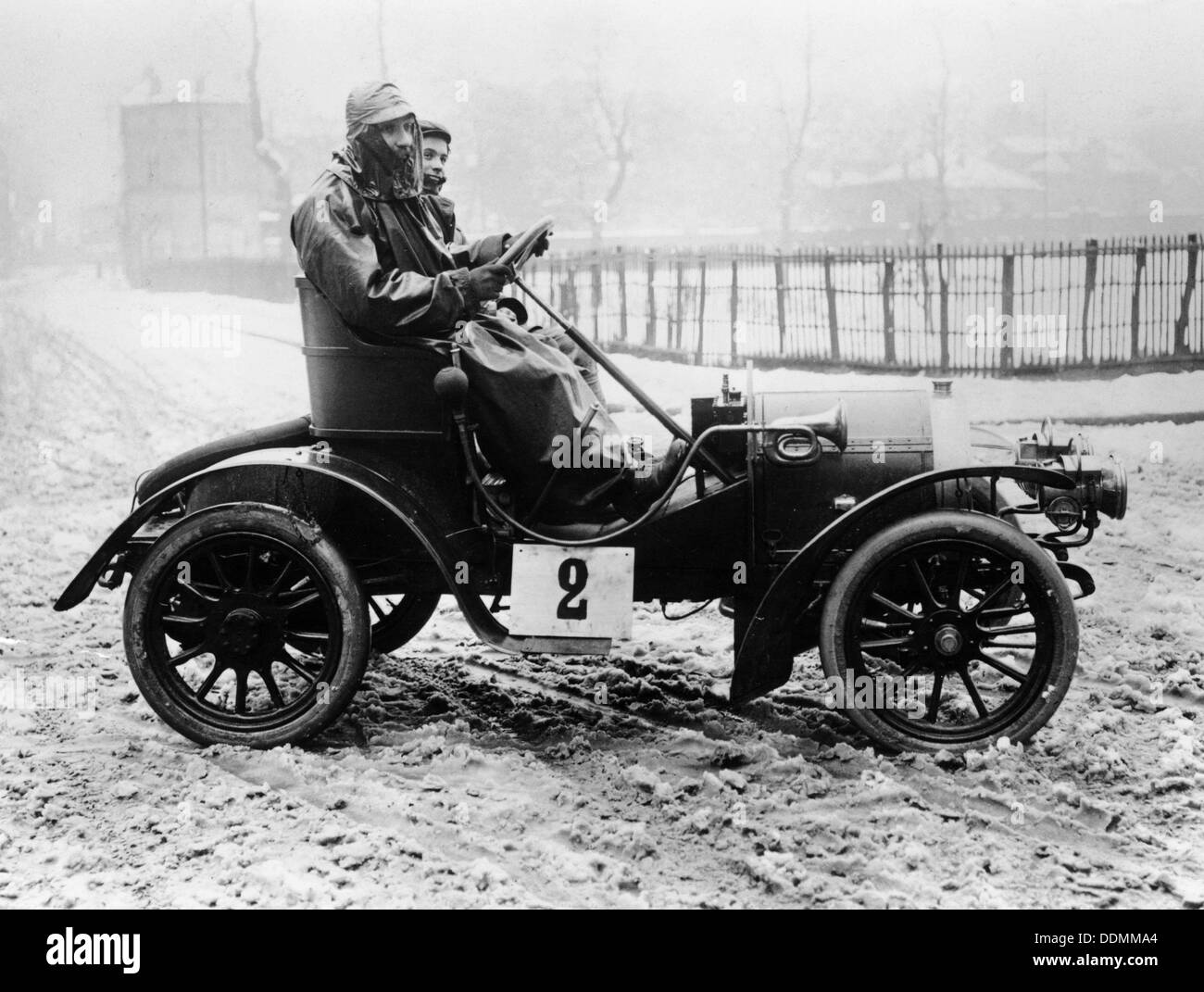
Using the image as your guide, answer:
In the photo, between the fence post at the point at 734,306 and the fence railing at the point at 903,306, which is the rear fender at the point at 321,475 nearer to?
the fence railing at the point at 903,306

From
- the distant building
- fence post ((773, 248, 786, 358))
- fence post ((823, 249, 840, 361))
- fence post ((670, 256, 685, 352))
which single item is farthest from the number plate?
fence post ((670, 256, 685, 352))

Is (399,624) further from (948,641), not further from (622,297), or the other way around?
(622,297)

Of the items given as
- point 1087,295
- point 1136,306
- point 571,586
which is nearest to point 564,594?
point 571,586

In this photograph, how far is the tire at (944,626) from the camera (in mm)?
3891

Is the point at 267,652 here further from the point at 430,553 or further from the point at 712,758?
the point at 712,758

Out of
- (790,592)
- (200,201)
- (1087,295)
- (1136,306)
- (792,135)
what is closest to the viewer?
(790,592)

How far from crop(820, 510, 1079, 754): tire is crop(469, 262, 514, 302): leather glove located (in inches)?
51.2

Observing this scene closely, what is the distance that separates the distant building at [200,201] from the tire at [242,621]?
13.8 feet

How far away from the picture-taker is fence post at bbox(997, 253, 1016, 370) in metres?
10.4

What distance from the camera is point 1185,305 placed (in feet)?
30.4

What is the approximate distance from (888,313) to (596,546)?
296 inches

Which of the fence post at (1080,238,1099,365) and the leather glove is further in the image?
the fence post at (1080,238,1099,365)

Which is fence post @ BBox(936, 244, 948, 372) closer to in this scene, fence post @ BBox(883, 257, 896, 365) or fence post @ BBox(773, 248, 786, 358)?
fence post @ BBox(883, 257, 896, 365)
